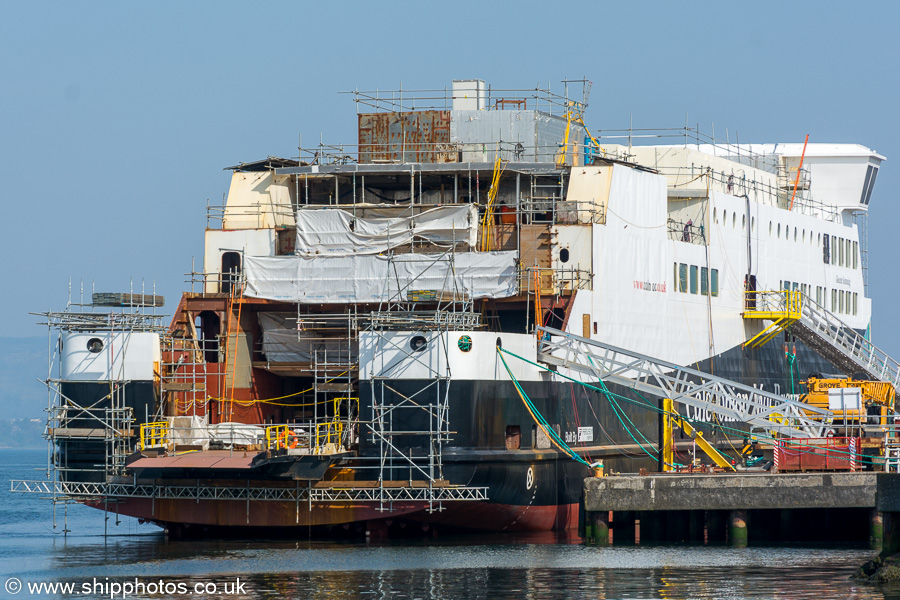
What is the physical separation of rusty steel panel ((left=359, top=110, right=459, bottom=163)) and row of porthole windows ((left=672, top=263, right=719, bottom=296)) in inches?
277

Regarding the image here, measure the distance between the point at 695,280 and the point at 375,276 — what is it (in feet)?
33.7

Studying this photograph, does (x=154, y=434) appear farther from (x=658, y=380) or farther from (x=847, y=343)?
(x=847, y=343)

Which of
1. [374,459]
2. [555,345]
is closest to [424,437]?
[374,459]

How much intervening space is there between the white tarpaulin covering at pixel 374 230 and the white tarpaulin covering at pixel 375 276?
51 cm

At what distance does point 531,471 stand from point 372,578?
714 centimetres

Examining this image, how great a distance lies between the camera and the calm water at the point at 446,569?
26.4 metres

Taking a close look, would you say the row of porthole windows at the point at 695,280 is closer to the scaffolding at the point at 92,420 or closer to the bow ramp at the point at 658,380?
the bow ramp at the point at 658,380

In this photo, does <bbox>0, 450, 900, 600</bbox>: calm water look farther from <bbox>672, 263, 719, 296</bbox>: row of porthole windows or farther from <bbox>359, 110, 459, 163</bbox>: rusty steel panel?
<bbox>359, 110, 459, 163</bbox>: rusty steel panel

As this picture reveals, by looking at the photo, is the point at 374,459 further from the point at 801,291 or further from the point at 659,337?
the point at 801,291

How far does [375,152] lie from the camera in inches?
1587

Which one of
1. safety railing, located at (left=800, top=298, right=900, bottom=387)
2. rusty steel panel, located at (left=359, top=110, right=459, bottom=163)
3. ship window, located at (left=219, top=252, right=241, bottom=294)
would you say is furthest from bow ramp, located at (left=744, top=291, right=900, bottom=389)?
ship window, located at (left=219, top=252, right=241, bottom=294)

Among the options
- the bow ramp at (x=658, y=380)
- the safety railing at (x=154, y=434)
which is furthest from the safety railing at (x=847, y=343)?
the safety railing at (x=154, y=434)

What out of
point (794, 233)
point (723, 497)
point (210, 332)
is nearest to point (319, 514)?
point (210, 332)

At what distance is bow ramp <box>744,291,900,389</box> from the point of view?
46312mm
